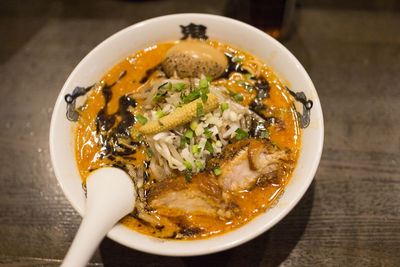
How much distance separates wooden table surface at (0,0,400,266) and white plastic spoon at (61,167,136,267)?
443 millimetres

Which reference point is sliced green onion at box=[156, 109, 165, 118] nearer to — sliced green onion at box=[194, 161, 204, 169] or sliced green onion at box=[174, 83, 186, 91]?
sliced green onion at box=[174, 83, 186, 91]

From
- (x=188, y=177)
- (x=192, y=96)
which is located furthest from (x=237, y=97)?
(x=188, y=177)

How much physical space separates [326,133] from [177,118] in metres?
1.05

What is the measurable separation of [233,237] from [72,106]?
1074 millimetres

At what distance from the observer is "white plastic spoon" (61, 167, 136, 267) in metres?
1.22

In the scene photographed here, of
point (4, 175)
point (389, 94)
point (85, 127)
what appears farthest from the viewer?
point (389, 94)

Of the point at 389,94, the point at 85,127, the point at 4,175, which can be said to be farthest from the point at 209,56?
the point at 4,175

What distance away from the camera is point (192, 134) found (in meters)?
1.65

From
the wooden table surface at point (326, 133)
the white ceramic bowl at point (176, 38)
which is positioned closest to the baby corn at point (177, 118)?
the white ceramic bowl at point (176, 38)

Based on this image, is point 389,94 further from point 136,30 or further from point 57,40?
point 57,40

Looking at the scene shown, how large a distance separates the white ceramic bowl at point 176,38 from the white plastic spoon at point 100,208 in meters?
0.07

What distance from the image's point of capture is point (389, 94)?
2.23 meters

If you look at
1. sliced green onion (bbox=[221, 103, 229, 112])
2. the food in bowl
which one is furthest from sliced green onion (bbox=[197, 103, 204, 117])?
sliced green onion (bbox=[221, 103, 229, 112])

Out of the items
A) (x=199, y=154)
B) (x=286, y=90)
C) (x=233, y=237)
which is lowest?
(x=233, y=237)
